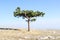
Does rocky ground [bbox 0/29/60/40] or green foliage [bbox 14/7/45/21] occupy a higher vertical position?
green foliage [bbox 14/7/45/21]

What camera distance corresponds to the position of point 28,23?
43.2m

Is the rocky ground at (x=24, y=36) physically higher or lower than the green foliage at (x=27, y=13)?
lower

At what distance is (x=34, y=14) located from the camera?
42.9m

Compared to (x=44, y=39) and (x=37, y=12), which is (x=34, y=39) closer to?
(x=44, y=39)

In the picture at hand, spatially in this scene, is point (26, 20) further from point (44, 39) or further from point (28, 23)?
point (44, 39)

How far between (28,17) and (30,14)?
3.74 feet

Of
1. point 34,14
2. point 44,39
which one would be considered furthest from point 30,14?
point 44,39

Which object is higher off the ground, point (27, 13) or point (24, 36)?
point (27, 13)

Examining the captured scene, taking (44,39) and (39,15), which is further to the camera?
(39,15)

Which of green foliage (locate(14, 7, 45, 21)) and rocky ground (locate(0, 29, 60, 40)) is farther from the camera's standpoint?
green foliage (locate(14, 7, 45, 21))

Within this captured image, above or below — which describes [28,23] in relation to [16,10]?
below

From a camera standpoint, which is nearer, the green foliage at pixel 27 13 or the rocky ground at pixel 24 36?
the rocky ground at pixel 24 36

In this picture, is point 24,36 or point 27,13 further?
point 27,13

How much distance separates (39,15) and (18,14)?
5.17 metres
